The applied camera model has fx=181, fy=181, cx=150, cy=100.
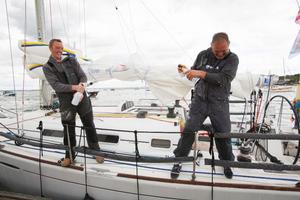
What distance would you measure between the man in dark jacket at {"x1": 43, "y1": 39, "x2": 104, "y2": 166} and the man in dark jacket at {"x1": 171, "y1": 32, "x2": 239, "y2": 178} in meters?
1.41

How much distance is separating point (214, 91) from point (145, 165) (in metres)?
1.44

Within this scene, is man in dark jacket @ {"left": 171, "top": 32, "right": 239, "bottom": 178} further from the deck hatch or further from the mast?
the mast

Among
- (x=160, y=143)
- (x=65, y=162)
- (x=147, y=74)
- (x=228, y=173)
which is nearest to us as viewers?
(x=228, y=173)

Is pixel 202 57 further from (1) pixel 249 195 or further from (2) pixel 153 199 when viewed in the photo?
(2) pixel 153 199

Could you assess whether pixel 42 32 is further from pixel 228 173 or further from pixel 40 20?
pixel 228 173

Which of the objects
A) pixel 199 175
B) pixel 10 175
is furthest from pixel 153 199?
pixel 10 175

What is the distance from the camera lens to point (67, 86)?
233 cm

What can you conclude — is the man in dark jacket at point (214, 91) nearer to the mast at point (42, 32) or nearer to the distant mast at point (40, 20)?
the mast at point (42, 32)

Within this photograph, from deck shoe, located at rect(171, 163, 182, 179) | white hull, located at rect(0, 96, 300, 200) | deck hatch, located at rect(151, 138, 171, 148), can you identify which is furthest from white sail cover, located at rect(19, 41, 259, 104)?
deck shoe, located at rect(171, 163, 182, 179)

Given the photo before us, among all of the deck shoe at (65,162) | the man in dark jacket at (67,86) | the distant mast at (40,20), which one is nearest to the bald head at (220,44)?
the man in dark jacket at (67,86)

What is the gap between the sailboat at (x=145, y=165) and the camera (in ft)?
6.75

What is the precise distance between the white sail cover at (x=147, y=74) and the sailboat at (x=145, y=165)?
23mm

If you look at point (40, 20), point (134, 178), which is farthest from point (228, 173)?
point (40, 20)

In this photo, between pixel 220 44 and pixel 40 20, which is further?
pixel 40 20
